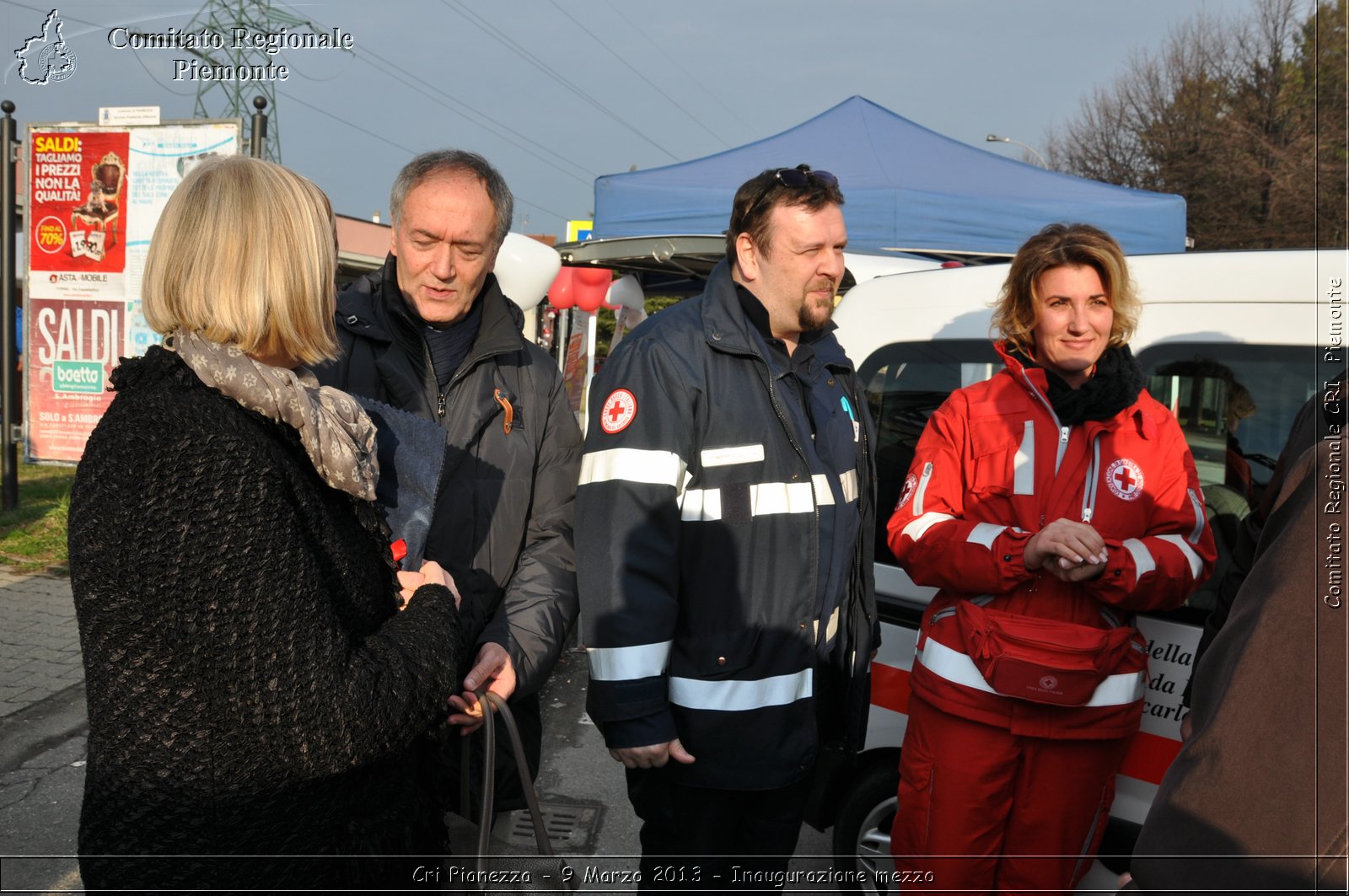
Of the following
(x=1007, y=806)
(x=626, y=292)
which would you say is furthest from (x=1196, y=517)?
(x=626, y=292)

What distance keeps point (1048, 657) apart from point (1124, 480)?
1.56 feet

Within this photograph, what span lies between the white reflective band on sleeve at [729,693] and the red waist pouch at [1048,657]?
20.4 inches

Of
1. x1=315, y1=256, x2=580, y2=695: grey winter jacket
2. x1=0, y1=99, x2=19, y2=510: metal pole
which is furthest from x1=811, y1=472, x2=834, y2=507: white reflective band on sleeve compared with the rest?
x1=0, y1=99, x2=19, y2=510: metal pole

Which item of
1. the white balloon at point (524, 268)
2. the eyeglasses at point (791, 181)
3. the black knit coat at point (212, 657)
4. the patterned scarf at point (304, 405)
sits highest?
the white balloon at point (524, 268)

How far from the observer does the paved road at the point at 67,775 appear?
11.2ft

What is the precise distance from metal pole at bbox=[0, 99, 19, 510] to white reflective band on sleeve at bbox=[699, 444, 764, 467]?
297 inches

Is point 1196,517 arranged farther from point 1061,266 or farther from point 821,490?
point 821,490

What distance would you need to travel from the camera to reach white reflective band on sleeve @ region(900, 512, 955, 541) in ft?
8.14

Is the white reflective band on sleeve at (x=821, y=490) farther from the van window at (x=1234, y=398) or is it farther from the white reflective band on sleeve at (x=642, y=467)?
the van window at (x=1234, y=398)

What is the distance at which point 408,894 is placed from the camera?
5.34ft

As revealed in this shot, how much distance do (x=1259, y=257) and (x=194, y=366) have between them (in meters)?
2.45

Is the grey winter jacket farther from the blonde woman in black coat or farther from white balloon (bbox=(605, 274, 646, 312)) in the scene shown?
white balloon (bbox=(605, 274, 646, 312))

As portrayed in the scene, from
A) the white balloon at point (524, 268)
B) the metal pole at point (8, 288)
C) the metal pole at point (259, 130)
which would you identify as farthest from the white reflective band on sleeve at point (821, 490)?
the metal pole at point (8, 288)

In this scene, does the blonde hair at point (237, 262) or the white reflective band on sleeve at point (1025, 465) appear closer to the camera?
the blonde hair at point (237, 262)
